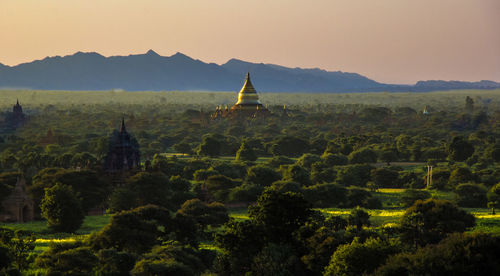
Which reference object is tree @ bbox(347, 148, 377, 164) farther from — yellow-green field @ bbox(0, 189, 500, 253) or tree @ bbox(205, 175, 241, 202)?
tree @ bbox(205, 175, 241, 202)

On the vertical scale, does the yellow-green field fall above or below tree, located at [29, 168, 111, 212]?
below

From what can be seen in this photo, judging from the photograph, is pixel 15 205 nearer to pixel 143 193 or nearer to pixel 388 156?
pixel 143 193

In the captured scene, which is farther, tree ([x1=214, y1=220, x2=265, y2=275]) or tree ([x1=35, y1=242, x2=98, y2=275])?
tree ([x1=214, y1=220, x2=265, y2=275])

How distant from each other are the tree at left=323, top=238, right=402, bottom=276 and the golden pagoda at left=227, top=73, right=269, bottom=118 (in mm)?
139608

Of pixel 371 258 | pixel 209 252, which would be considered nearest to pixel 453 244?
pixel 371 258

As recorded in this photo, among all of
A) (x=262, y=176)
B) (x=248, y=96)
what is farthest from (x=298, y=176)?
(x=248, y=96)

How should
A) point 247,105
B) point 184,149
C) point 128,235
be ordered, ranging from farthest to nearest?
point 247,105 → point 184,149 → point 128,235

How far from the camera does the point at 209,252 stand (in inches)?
1660

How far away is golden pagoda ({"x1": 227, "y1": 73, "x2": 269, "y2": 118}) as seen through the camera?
175 m

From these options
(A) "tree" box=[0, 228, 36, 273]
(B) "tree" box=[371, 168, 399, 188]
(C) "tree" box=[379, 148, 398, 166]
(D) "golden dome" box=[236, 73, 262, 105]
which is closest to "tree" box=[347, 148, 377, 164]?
(C) "tree" box=[379, 148, 398, 166]

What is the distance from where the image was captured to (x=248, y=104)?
583ft

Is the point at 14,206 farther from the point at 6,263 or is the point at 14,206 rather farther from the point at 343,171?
the point at 343,171

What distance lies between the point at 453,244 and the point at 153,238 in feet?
56.4

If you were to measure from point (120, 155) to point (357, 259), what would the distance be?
39.5m
